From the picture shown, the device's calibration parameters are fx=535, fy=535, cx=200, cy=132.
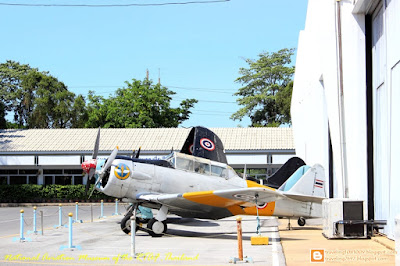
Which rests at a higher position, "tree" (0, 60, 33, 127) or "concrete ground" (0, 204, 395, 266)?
"tree" (0, 60, 33, 127)

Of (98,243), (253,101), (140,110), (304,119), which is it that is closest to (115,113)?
(140,110)

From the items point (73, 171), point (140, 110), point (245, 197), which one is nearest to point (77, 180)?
point (73, 171)

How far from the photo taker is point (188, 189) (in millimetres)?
16500

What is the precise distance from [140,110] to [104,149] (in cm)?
1680

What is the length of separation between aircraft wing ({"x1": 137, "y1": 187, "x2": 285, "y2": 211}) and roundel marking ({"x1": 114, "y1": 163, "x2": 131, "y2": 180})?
2.46 feet

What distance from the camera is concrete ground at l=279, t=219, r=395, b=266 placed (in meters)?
10.1

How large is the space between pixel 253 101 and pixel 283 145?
29.3m

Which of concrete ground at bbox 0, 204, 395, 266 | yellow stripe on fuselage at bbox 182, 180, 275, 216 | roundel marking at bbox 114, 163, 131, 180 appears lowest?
concrete ground at bbox 0, 204, 395, 266

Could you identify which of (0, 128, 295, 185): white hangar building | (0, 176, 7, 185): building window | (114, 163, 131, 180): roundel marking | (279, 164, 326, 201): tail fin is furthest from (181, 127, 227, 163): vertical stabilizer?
(0, 176, 7, 185): building window

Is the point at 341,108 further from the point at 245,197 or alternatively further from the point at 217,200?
the point at 217,200

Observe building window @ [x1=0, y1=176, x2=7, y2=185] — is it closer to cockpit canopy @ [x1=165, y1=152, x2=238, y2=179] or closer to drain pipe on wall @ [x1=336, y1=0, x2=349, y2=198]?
cockpit canopy @ [x1=165, y1=152, x2=238, y2=179]

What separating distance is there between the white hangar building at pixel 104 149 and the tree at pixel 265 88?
2320 centimetres

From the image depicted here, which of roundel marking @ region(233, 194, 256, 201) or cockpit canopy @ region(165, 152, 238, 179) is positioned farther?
cockpit canopy @ region(165, 152, 238, 179)

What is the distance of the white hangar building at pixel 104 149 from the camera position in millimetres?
40812
